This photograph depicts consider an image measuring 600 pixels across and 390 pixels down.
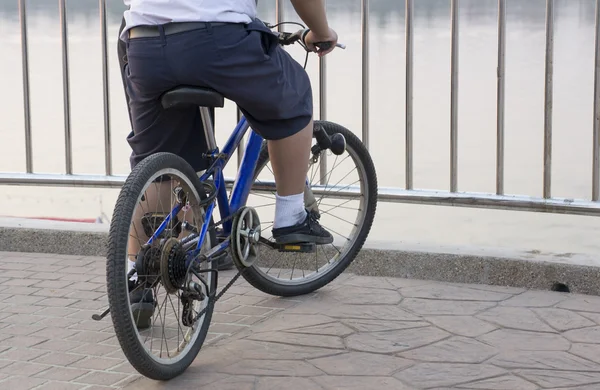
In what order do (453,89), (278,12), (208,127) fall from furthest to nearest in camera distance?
1. (278,12)
2. (453,89)
3. (208,127)

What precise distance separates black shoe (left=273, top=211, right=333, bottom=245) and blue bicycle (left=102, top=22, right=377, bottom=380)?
4cm

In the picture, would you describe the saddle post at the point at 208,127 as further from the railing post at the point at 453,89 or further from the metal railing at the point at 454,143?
the railing post at the point at 453,89

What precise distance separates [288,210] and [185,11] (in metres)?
1.01

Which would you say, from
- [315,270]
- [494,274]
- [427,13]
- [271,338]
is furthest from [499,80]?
[427,13]

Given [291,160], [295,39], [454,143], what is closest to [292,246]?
[291,160]

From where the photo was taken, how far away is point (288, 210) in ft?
14.0

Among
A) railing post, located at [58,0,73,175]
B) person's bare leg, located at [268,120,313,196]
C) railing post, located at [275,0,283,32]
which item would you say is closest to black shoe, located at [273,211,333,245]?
person's bare leg, located at [268,120,313,196]

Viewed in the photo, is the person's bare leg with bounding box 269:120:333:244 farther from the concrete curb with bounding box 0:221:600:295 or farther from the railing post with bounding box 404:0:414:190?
the railing post with bounding box 404:0:414:190

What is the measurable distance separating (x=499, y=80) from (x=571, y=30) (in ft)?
22.0

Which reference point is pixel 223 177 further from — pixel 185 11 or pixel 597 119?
pixel 597 119

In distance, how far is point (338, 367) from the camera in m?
3.71

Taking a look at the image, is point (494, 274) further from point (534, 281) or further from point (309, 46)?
point (309, 46)

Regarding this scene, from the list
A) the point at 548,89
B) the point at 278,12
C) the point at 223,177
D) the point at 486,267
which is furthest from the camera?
the point at 278,12

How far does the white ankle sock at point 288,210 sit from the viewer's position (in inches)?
167
